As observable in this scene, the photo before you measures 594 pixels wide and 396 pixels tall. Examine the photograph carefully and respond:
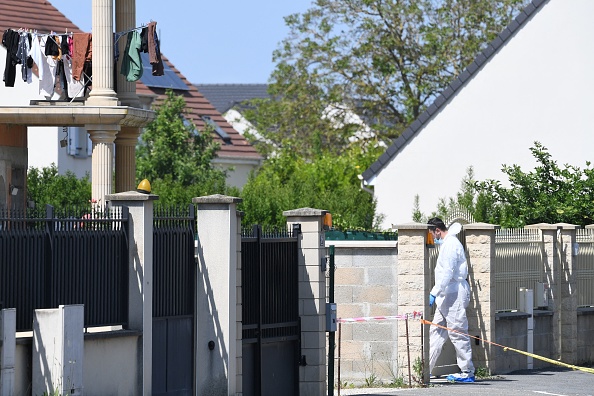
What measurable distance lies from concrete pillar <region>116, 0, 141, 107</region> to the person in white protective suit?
682cm

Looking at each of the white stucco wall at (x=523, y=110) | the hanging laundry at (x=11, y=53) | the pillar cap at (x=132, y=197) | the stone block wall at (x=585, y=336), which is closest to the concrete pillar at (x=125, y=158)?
the hanging laundry at (x=11, y=53)

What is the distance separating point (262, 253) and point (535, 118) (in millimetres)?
22248

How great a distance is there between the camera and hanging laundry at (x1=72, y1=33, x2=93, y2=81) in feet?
75.2

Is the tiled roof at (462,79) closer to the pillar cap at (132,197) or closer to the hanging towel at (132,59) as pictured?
the hanging towel at (132,59)

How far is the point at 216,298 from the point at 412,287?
4.36 m

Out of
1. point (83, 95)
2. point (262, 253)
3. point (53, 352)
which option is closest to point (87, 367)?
point (53, 352)

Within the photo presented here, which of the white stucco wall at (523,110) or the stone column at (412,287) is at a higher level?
the white stucco wall at (523,110)

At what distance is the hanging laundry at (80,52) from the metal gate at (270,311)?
8.15 m

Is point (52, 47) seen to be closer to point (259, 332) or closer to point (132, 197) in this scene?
point (259, 332)

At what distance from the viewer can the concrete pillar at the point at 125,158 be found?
23.7m

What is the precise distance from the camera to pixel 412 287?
59.2ft

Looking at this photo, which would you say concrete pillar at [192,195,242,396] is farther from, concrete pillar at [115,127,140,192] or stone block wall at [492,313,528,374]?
concrete pillar at [115,127,140,192]

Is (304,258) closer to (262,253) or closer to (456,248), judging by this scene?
(262,253)

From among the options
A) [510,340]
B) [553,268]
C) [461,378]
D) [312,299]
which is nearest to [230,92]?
[553,268]
